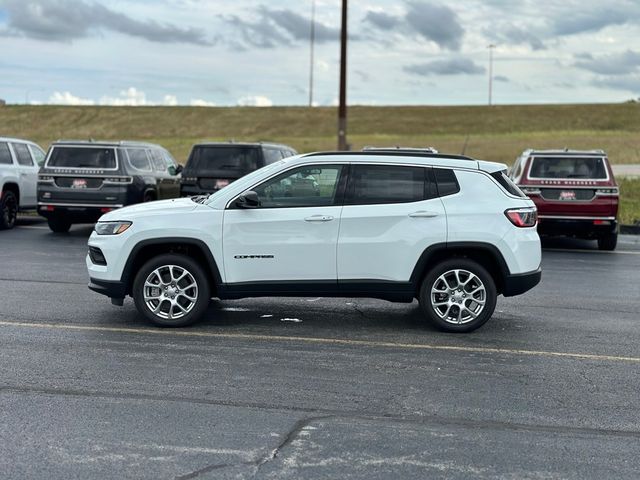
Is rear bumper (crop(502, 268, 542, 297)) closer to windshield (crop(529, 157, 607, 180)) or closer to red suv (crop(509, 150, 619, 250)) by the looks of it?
red suv (crop(509, 150, 619, 250))

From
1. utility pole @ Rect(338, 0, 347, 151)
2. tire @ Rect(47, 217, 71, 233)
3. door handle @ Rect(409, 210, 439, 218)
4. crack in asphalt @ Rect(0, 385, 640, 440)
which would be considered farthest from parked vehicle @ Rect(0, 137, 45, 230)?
crack in asphalt @ Rect(0, 385, 640, 440)

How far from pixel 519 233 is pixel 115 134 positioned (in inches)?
2579

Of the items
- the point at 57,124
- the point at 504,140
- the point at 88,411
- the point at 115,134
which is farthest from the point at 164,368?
the point at 57,124

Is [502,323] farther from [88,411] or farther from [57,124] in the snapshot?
[57,124]

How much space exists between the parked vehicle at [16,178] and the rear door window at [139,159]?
8.10ft

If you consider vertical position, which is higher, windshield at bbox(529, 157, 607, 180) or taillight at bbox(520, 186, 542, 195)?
windshield at bbox(529, 157, 607, 180)

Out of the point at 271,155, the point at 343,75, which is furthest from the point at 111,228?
the point at 343,75

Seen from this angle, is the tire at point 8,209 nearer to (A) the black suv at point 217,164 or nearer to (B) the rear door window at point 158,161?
(B) the rear door window at point 158,161

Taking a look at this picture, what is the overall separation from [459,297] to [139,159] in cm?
1025

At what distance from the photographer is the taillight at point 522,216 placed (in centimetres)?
812

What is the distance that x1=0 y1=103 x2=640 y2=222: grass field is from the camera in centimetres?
6050

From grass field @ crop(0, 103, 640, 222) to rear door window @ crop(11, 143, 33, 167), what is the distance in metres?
34.4

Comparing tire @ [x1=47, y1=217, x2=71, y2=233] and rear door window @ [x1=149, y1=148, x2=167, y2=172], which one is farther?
rear door window @ [x1=149, y1=148, x2=167, y2=172]

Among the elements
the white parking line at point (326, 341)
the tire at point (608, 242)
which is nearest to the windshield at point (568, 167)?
the tire at point (608, 242)
